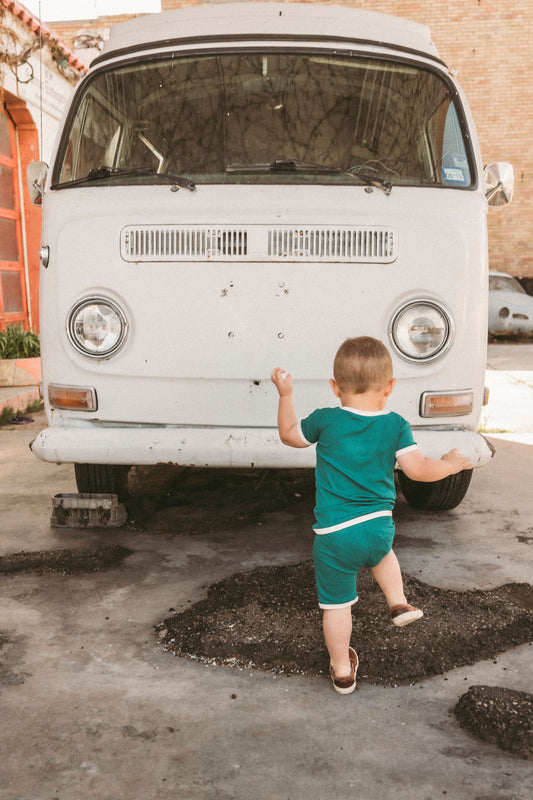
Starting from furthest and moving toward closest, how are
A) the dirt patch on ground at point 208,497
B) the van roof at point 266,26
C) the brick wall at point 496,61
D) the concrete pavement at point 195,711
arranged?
the brick wall at point 496,61, the dirt patch on ground at point 208,497, the van roof at point 266,26, the concrete pavement at point 195,711

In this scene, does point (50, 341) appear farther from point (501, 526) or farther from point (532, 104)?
point (532, 104)

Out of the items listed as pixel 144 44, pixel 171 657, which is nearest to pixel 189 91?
pixel 144 44

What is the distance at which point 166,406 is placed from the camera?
3.22m

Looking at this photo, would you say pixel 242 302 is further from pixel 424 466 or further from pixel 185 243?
pixel 424 466

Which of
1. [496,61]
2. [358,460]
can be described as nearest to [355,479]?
[358,460]

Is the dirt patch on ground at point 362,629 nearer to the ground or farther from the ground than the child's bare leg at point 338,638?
nearer to the ground

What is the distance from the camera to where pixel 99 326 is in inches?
125

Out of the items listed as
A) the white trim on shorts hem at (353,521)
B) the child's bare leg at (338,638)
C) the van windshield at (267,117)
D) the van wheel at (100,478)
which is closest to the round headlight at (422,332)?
the van windshield at (267,117)

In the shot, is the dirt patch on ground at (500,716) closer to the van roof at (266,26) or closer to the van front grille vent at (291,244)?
the van front grille vent at (291,244)

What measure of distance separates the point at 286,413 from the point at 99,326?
110 cm

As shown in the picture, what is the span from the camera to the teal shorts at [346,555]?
7.52ft

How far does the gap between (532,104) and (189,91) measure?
61.5 feet

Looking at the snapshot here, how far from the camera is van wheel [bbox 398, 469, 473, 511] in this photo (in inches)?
154

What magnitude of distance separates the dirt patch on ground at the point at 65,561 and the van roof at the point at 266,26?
2385 millimetres
